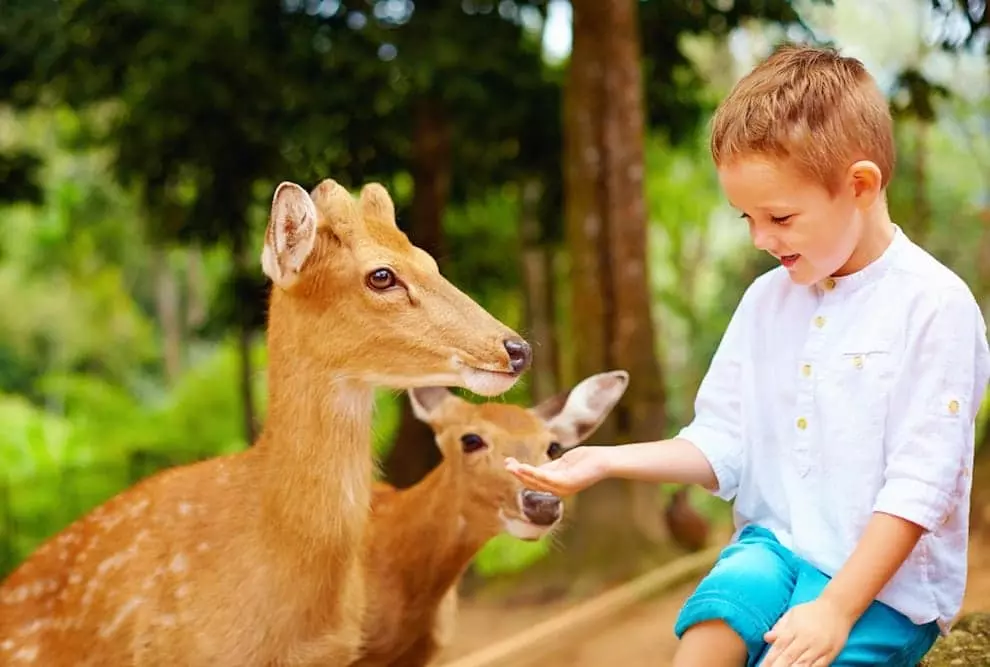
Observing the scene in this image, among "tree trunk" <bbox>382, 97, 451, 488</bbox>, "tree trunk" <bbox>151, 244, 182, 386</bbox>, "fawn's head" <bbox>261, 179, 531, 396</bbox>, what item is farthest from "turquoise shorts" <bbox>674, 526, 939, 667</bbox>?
"tree trunk" <bbox>151, 244, 182, 386</bbox>

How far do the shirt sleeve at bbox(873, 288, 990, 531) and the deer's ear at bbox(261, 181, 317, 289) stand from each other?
1179 millimetres

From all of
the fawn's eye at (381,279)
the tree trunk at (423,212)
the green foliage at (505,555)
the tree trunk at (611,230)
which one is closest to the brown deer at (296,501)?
the fawn's eye at (381,279)

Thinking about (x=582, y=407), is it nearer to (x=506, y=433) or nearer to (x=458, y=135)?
(x=506, y=433)

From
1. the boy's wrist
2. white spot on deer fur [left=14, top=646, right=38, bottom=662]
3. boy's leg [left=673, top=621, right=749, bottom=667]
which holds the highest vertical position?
the boy's wrist

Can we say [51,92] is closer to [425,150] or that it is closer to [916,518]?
[425,150]

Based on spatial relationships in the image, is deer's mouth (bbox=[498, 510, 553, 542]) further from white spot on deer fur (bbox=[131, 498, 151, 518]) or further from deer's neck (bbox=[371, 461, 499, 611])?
white spot on deer fur (bbox=[131, 498, 151, 518])

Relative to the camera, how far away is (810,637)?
6.50 ft

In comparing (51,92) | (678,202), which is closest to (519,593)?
(51,92)

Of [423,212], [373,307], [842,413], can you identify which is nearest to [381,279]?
[373,307]

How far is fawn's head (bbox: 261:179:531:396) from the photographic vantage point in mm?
2549

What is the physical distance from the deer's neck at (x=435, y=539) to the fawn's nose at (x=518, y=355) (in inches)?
37.3

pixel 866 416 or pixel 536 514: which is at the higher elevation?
pixel 866 416

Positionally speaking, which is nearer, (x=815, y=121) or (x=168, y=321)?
(x=815, y=121)

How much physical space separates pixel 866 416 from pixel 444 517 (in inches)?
61.5
